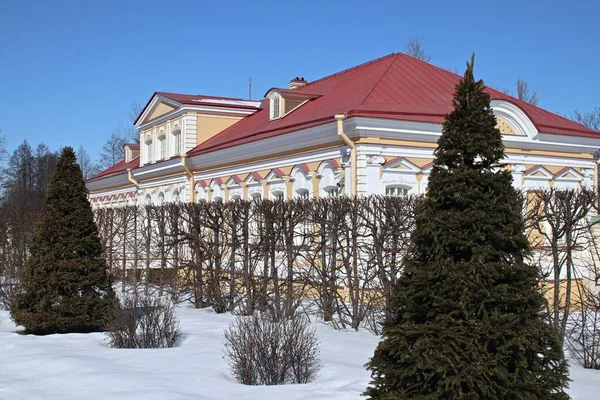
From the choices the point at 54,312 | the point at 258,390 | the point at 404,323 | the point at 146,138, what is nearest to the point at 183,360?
the point at 258,390

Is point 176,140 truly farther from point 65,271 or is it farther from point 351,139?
point 65,271

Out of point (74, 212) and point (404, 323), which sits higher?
point (74, 212)

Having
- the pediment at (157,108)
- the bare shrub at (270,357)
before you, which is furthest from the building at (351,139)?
the bare shrub at (270,357)

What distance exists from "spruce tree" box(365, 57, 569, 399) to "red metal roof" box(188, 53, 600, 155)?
1203 cm

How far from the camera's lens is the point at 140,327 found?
10.7 meters

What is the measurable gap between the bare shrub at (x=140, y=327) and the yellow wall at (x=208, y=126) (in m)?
17.1

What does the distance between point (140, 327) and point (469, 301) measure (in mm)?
6600

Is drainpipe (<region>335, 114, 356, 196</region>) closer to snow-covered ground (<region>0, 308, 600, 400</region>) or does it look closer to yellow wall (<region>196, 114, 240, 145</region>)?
snow-covered ground (<region>0, 308, 600, 400</region>)

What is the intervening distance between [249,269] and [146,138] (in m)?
18.4

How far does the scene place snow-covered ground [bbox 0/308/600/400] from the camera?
756cm

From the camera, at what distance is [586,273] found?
57.8ft

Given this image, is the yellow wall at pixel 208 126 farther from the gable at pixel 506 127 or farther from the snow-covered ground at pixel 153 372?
the snow-covered ground at pixel 153 372

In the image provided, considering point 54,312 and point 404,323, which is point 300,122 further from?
point 404,323

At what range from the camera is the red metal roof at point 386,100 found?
1838 centimetres
